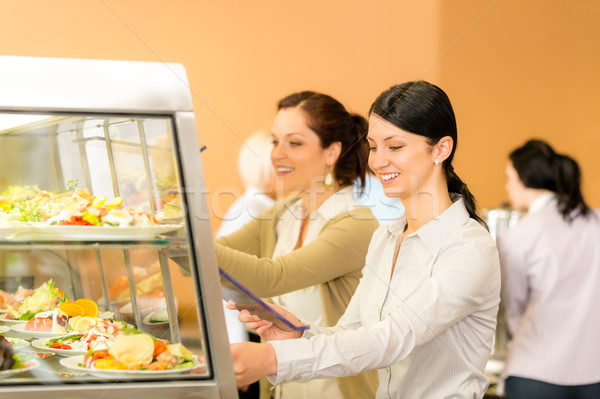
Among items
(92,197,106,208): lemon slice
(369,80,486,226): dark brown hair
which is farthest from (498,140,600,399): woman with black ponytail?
(92,197,106,208): lemon slice

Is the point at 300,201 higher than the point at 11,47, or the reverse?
the point at 11,47

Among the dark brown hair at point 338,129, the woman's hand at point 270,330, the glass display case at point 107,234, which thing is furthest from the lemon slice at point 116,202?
the dark brown hair at point 338,129

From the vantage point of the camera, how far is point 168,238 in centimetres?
105

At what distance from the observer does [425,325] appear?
1263mm

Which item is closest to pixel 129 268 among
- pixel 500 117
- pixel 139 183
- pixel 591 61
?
pixel 139 183

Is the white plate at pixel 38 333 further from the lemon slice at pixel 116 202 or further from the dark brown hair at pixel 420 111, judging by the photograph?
the dark brown hair at pixel 420 111

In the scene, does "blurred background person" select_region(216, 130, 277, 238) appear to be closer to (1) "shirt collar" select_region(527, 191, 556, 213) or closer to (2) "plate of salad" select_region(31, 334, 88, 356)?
(1) "shirt collar" select_region(527, 191, 556, 213)

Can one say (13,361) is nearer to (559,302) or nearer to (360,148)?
(360,148)

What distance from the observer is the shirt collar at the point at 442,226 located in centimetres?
142

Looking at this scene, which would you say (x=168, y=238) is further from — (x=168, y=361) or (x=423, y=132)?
(x=423, y=132)

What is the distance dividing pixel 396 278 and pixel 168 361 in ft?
2.05

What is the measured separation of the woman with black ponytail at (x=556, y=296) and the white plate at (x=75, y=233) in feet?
6.64

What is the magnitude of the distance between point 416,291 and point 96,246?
667 millimetres

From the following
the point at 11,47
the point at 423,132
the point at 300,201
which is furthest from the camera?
the point at 11,47
